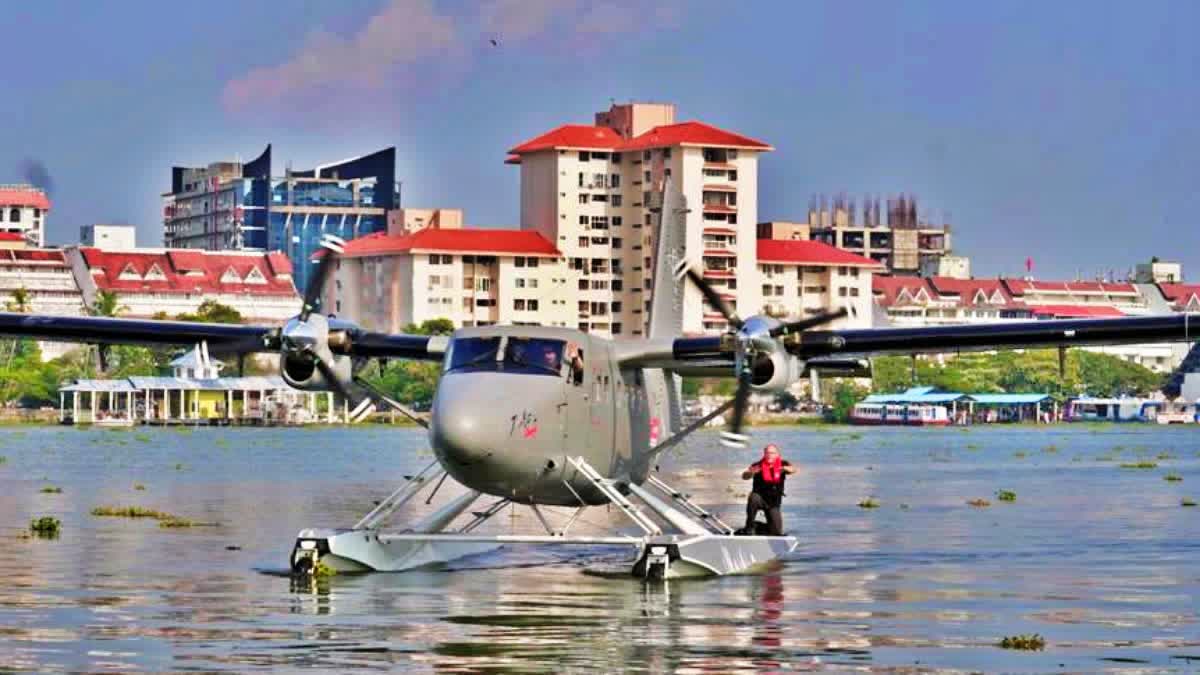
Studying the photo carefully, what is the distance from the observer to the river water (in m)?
18.2

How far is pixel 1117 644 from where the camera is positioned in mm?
19156

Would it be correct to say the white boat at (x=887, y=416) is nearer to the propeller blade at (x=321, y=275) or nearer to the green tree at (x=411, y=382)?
the green tree at (x=411, y=382)

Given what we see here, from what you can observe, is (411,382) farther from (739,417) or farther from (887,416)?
(739,417)

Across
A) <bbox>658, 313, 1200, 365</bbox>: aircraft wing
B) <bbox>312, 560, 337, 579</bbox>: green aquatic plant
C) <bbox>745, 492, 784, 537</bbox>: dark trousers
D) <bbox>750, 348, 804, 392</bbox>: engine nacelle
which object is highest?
<bbox>658, 313, 1200, 365</bbox>: aircraft wing

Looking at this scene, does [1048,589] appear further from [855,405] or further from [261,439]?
[855,405]

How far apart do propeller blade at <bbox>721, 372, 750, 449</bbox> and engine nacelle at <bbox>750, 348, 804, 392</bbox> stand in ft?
0.35

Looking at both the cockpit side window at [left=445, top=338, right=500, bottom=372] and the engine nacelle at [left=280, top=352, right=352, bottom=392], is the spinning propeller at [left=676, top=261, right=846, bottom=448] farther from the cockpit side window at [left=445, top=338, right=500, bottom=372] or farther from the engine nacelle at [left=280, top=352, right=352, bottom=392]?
the engine nacelle at [left=280, top=352, right=352, bottom=392]

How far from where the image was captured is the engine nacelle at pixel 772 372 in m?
26.7

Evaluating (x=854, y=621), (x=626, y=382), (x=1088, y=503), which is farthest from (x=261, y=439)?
(x=854, y=621)

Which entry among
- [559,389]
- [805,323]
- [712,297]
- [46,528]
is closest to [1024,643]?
[559,389]

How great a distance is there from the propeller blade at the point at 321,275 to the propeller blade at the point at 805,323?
4842mm

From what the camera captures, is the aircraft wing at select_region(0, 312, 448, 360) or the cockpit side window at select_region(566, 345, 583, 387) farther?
the aircraft wing at select_region(0, 312, 448, 360)

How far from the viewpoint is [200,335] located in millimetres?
30141

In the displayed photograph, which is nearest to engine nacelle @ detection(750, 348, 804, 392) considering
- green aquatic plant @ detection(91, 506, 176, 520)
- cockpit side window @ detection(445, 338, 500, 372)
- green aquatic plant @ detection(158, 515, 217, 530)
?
cockpit side window @ detection(445, 338, 500, 372)
